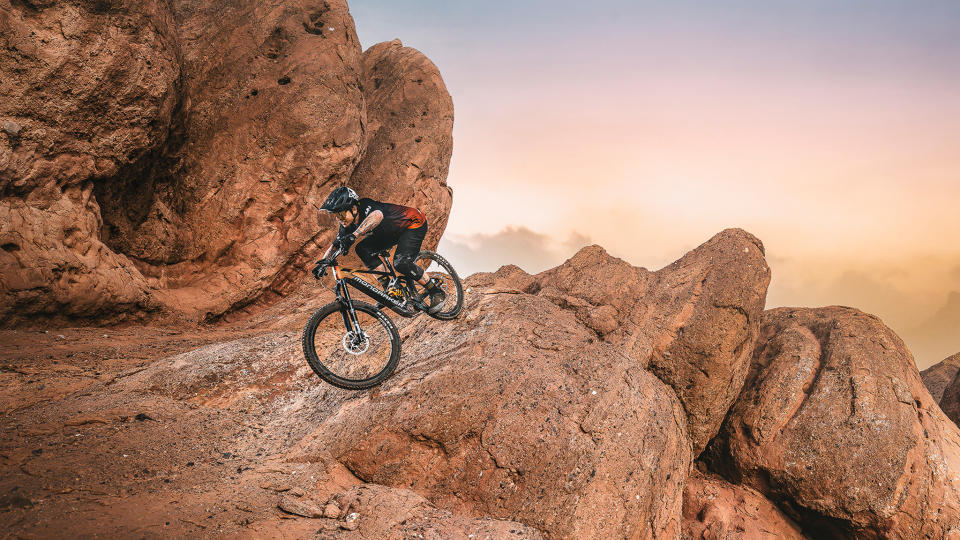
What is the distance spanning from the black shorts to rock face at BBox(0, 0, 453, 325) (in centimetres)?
772

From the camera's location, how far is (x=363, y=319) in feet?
36.4

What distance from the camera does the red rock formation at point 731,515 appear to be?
1120 cm

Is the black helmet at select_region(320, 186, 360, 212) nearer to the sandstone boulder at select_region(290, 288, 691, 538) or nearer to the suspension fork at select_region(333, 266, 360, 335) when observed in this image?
the suspension fork at select_region(333, 266, 360, 335)

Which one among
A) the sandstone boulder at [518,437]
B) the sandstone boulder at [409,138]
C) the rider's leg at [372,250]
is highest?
the sandstone boulder at [409,138]

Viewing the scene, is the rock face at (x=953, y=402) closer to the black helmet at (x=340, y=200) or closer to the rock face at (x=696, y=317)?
the rock face at (x=696, y=317)

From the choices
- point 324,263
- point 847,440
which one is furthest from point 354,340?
point 847,440

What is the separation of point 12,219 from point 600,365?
1257cm

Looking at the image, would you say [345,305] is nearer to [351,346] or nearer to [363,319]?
[351,346]

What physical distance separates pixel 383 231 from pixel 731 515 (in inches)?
414

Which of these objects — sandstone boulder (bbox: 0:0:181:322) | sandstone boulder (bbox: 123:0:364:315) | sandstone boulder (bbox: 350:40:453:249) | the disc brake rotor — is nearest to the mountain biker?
the disc brake rotor

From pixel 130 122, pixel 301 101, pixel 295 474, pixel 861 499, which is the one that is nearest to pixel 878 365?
pixel 861 499

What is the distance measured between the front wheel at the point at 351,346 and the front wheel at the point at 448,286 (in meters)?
1.27

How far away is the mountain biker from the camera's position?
7.78 meters

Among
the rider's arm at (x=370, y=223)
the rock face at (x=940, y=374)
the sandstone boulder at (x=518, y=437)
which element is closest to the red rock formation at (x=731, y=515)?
the sandstone boulder at (x=518, y=437)
